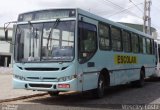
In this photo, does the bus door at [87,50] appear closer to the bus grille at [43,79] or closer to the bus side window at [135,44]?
the bus grille at [43,79]

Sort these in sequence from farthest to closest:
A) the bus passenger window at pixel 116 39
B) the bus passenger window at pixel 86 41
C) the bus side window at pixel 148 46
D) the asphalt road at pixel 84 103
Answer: the bus side window at pixel 148 46 → the bus passenger window at pixel 116 39 → the bus passenger window at pixel 86 41 → the asphalt road at pixel 84 103

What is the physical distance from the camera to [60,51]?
12711mm

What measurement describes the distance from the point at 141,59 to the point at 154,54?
3813 millimetres

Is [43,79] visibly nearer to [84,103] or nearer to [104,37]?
[84,103]

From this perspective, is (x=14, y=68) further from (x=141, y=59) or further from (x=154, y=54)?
(x=154, y=54)

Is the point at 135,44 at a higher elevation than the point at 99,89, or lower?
higher

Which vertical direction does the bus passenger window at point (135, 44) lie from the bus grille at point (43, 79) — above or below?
above

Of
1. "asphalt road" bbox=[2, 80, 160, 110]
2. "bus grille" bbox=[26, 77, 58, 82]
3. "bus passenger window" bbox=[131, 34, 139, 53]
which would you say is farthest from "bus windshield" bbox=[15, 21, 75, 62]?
"bus passenger window" bbox=[131, 34, 139, 53]

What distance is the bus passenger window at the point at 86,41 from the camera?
42.4ft

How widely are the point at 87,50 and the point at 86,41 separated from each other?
315mm

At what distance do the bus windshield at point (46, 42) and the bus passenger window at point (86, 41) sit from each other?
39 centimetres

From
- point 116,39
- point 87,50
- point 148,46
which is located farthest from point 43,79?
point 148,46

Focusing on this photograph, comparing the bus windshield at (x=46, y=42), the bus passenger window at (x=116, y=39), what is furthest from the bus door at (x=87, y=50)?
the bus passenger window at (x=116, y=39)

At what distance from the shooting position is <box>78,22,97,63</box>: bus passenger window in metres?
12.9
